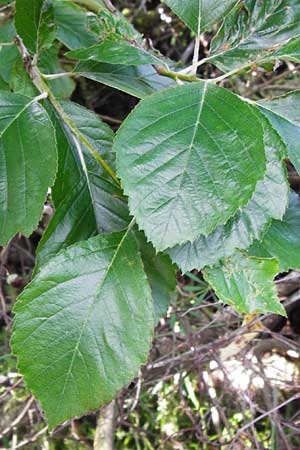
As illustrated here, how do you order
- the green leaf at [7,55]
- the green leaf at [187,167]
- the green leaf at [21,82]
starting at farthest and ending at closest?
the green leaf at [7,55] → the green leaf at [21,82] → the green leaf at [187,167]

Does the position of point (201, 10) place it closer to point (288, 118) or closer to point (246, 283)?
point (288, 118)

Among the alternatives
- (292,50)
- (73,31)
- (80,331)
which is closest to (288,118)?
(292,50)

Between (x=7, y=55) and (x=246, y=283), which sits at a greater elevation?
(x=7, y=55)

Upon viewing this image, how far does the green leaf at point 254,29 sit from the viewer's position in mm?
543

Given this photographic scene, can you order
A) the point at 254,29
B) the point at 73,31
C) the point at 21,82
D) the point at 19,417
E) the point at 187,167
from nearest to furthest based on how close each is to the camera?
1. the point at 187,167
2. the point at 254,29
3. the point at 21,82
4. the point at 73,31
5. the point at 19,417

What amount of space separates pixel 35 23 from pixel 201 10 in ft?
0.68

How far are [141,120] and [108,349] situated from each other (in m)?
0.23

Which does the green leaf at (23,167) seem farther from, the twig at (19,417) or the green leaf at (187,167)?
the twig at (19,417)

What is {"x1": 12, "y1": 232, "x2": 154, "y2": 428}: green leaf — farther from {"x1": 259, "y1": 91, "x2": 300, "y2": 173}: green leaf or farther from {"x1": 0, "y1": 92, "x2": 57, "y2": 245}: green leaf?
{"x1": 259, "y1": 91, "x2": 300, "y2": 173}: green leaf

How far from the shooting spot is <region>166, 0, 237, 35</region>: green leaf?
0.55m

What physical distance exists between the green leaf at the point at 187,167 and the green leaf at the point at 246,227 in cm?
7

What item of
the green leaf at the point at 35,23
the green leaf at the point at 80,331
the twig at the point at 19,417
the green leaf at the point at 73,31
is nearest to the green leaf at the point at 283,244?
the green leaf at the point at 80,331

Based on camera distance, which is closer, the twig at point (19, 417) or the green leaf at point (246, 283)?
the green leaf at point (246, 283)

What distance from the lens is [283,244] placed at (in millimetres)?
622
